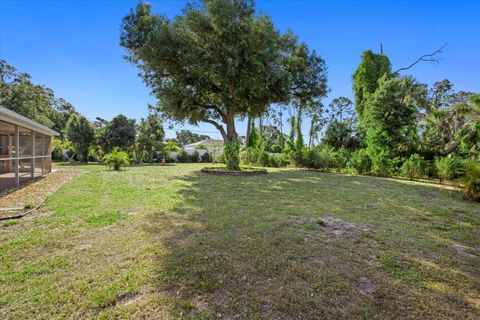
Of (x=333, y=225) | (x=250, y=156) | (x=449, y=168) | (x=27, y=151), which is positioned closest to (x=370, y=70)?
(x=449, y=168)

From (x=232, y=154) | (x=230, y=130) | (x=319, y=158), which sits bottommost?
(x=319, y=158)

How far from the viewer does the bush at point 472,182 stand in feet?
24.2

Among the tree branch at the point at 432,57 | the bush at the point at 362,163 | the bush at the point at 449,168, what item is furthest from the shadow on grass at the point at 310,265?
the tree branch at the point at 432,57

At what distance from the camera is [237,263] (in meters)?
2.86

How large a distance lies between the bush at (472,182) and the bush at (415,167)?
4562mm

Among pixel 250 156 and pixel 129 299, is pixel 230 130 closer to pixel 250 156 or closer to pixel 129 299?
pixel 250 156

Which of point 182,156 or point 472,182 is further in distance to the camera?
point 182,156

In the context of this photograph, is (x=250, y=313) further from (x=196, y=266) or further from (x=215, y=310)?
(x=196, y=266)

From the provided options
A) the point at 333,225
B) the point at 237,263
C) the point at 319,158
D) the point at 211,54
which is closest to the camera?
the point at 237,263

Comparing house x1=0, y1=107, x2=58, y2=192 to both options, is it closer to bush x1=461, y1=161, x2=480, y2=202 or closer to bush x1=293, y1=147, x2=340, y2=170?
bush x1=293, y1=147, x2=340, y2=170

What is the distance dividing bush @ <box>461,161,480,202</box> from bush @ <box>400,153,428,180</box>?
4.56m

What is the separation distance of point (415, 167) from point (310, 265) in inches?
481

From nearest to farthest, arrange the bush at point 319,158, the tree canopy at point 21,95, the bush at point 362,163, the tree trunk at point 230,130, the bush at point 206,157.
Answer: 1. the bush at point 362,163
2. the tree trunk at point 230,130
3. the bush at point 319,158
4. the tree canopy at point 21,95
5. the bush at point 206,157

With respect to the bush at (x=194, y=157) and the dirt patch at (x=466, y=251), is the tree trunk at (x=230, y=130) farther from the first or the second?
the bush at (x=194, y=157)
